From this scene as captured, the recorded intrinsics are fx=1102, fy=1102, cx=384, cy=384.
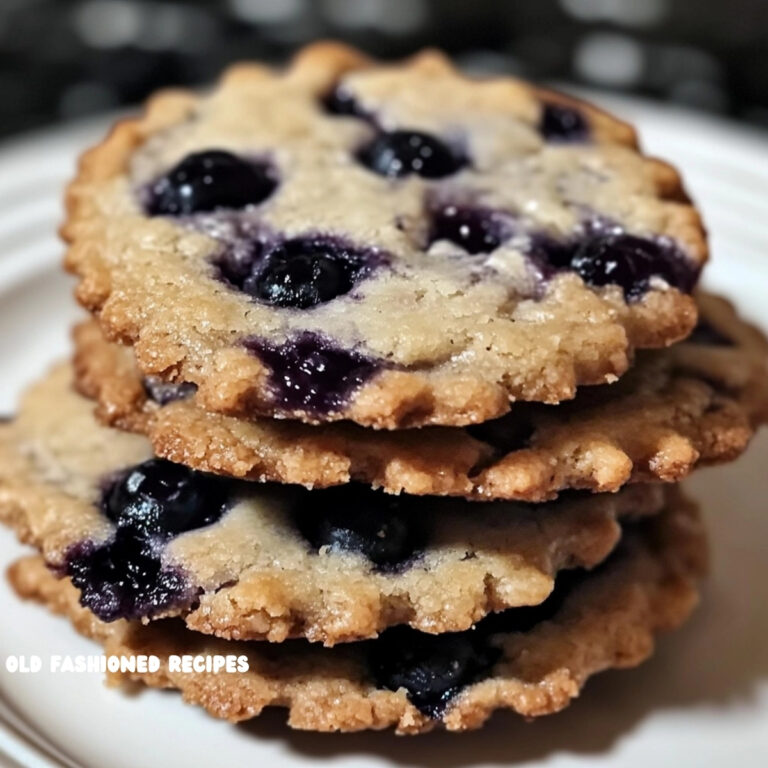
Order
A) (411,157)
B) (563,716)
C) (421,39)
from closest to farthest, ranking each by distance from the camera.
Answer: (563,716)
(411,157)
(421,39)

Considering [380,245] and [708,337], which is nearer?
[380,245]

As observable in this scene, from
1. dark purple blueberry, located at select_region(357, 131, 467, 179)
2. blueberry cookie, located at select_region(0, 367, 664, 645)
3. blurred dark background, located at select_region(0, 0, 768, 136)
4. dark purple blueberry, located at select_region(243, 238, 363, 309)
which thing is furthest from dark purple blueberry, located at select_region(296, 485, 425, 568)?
blurred dark background, located at select_region(0, 0, 768, 136)

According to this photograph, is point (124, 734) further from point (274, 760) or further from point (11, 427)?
point (11, 427)

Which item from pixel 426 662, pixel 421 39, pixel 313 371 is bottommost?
pixel 421 39

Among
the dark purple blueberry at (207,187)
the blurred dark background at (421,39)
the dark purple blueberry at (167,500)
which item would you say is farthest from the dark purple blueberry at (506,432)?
the blurred dark background at (421,39)

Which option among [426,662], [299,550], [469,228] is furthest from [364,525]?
[469,228]

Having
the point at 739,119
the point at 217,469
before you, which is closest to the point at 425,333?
the point at 217,469

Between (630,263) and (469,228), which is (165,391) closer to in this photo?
(469,228)
